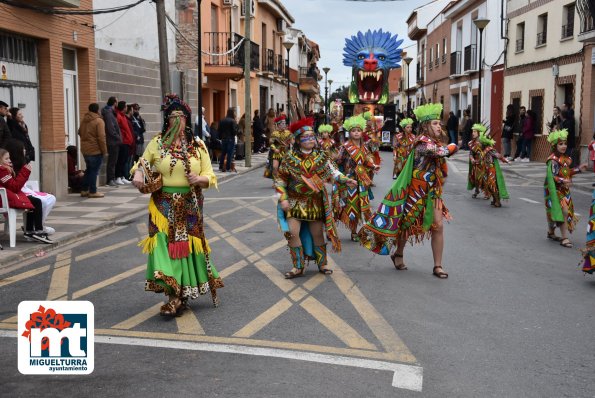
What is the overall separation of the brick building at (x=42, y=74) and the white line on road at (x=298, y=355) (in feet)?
30.4

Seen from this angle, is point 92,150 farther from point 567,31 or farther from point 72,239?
point 567,31

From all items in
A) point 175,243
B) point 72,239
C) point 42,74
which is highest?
point 42,74

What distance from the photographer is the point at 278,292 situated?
702 cm

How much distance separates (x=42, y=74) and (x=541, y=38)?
19.1 metres

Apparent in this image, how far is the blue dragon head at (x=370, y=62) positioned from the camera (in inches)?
1264

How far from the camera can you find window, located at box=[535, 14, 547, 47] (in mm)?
26781

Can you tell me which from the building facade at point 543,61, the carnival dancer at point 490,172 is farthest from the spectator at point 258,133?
the carnival dancer at point 490,172

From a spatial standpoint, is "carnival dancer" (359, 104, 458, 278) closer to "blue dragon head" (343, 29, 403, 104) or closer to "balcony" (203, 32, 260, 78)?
"balcony" (203, 32, 260, 78)

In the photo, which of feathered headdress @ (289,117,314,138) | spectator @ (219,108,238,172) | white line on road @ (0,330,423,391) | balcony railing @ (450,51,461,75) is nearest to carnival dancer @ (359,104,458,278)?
feathered headdress @ (289,117,314,138)

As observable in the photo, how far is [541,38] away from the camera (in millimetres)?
27031

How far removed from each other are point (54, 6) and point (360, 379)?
12387 mm

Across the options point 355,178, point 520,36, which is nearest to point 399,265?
point 355,178

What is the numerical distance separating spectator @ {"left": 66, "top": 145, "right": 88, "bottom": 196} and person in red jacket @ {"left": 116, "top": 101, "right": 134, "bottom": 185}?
4.49 feet

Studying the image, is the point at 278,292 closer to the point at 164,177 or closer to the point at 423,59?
the point at 164,177
